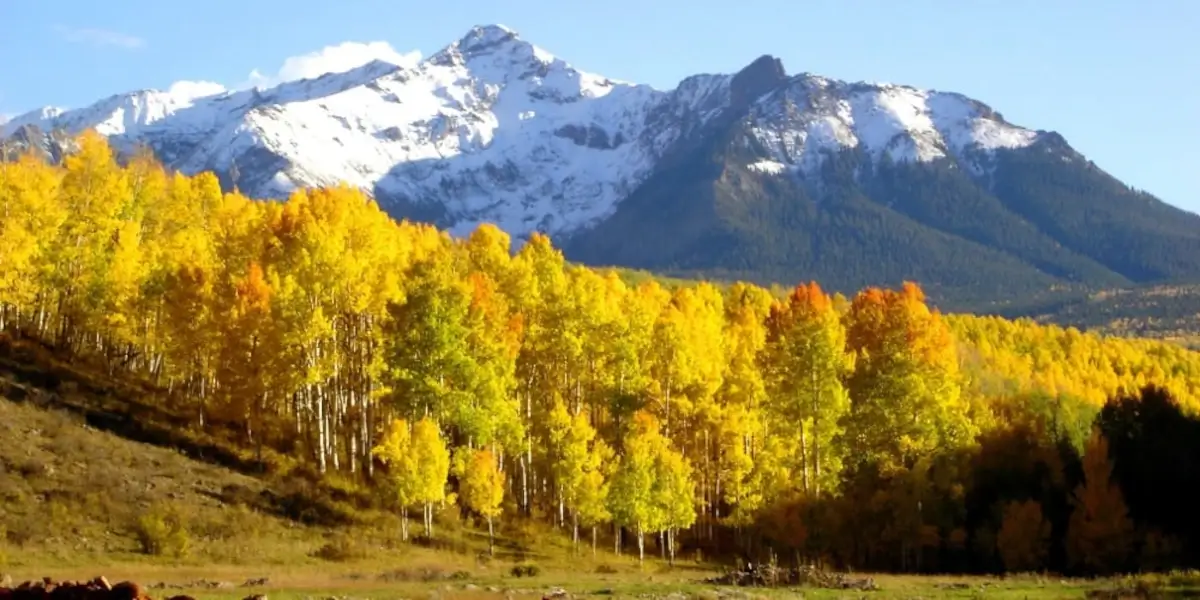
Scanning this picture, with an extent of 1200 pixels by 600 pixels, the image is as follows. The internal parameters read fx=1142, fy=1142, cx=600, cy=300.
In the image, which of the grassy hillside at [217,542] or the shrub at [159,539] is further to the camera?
the shrub at [159,539]

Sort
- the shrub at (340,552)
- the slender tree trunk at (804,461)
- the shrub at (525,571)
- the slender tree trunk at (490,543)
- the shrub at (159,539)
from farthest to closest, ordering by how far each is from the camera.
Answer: the slender tree trunk at (804,461), the slender tree trunk at (490,543), the shrub at (340,552), the shrub at (159,539), the shrub at (525,571)

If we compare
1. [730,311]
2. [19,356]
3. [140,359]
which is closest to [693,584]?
[19,356]

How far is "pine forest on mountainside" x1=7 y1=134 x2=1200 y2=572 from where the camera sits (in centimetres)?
6128

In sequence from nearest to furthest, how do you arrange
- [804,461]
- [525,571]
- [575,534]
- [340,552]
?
[525,571]
[340,552]
[575,534]
[804,461]

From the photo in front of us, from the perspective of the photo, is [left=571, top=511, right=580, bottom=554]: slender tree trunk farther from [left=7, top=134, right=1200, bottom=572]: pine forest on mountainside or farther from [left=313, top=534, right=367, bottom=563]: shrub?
[left=313, top=534, right=367, bottom=563]: shrub

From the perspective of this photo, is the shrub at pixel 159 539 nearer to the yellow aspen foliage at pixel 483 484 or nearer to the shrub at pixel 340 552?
the shrub at pixel 340 552

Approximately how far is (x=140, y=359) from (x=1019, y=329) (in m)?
151

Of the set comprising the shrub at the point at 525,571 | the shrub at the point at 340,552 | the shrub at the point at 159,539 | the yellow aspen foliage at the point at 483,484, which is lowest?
the shrub at the point at 525,571

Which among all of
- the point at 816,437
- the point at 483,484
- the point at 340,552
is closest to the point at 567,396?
the point at 483,484

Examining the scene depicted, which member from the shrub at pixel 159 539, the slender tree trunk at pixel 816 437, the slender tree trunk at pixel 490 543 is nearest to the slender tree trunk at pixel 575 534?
the slender tree trunk at pixel 490 543

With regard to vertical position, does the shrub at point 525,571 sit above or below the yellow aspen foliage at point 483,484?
below

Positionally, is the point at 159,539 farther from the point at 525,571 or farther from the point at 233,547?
the point at 525,571

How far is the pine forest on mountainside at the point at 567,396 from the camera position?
61281 millimetres

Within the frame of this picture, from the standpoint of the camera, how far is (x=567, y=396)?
7525 centimetres
